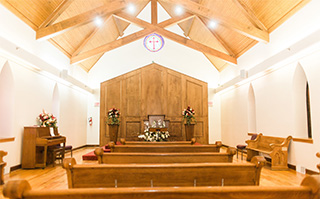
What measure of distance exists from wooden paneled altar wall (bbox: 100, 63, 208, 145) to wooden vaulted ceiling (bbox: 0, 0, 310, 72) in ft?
4.83

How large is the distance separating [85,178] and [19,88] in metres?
3.97

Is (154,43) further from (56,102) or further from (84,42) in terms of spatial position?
(56,102)

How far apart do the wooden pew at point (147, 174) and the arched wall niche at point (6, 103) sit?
11.7ft

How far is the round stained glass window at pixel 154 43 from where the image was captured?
10297mm

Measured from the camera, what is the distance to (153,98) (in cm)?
1012

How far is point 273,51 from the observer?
5969mm

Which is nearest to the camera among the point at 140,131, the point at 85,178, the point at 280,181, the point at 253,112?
the point at 85,178

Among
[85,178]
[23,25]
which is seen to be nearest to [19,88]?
[23,25]

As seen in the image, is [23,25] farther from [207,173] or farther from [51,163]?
[207,173]

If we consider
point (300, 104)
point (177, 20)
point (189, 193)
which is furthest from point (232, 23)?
point (189, 193)

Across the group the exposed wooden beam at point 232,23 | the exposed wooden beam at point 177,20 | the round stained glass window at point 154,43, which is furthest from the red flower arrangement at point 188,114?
the exposed wooden beam at point 232,23

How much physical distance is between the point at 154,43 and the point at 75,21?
4727mm

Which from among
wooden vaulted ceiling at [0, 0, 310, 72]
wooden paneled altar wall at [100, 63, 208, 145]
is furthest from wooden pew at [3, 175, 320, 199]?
wooden paneled altar wall at [100, 63, 208, 145]

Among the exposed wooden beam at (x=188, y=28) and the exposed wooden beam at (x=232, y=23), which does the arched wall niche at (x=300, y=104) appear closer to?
the exposed wooden beam at (x=232, y=23)
